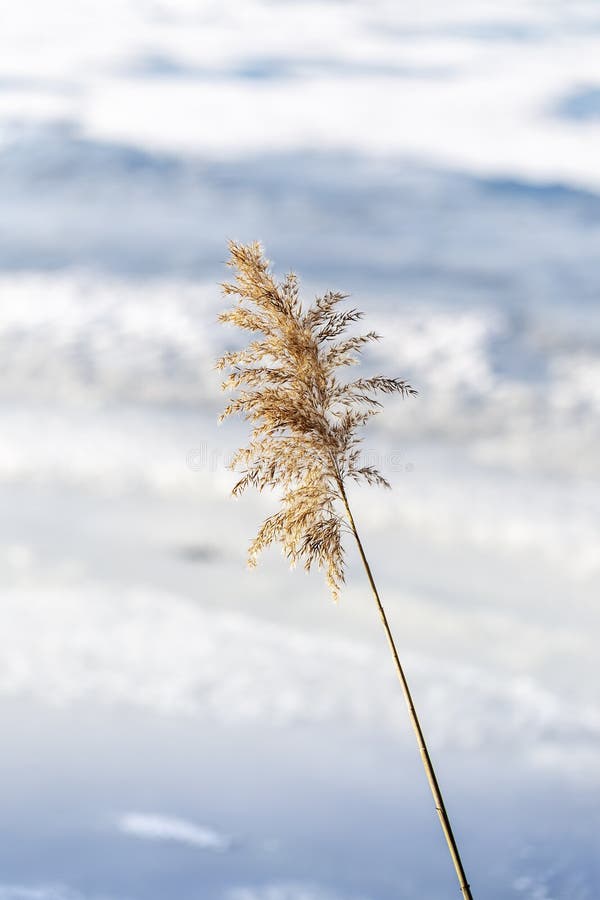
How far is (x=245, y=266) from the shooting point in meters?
10.6

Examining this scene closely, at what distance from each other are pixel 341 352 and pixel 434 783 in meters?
2.47

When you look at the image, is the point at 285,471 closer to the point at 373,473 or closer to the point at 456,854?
the point at 373,473

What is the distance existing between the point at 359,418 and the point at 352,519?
2.17ft

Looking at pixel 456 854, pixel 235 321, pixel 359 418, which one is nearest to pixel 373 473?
pixel 359 418

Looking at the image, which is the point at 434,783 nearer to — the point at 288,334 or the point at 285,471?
the point at 285,471

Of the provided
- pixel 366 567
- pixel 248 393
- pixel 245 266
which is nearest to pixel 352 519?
pixel 366 567

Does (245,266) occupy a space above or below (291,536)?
above

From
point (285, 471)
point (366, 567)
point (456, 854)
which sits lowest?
point (456, 854)

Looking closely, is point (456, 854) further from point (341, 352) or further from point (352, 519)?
point (341, 352)

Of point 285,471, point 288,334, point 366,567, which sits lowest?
point 366,567

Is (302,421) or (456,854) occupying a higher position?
(302,421)

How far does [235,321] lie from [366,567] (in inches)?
65.1

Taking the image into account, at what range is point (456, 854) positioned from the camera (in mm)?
10008

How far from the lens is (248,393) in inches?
410
